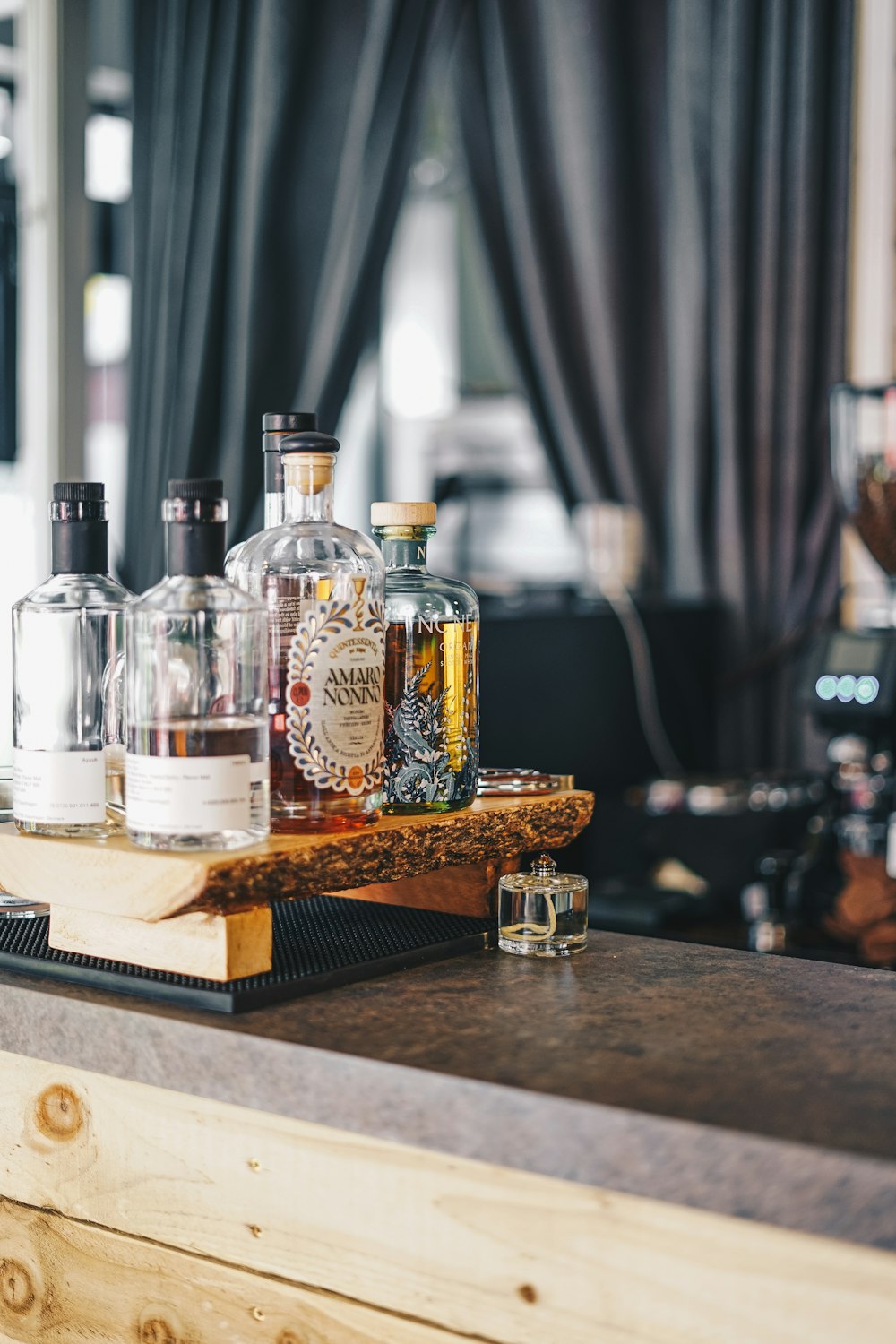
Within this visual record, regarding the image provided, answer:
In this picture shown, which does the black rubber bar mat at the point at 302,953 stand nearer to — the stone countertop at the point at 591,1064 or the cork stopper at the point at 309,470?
the stone countertop at the point at 591,1064

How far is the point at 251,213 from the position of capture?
3125 mm

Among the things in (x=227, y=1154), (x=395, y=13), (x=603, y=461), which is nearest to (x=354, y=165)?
(x=395, y=13)

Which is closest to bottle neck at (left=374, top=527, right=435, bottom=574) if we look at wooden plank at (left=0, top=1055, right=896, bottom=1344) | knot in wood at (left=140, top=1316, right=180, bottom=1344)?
wooden plank at (left=0, top=1055, right=896, bottom=1344)

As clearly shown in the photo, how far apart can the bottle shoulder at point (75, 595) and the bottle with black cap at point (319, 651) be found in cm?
9

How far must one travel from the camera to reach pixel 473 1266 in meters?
0.79

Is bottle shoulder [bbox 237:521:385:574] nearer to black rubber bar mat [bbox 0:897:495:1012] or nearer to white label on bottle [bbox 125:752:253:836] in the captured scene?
white label on bottle [bbox 125:752:253:836]

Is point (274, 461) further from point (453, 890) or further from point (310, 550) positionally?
point (453, 890)

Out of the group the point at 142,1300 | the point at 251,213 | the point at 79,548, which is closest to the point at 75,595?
the point at 79,548

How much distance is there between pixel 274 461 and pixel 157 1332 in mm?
530

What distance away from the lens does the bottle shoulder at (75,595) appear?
3.12ft

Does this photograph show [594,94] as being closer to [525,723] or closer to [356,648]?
[525,723]

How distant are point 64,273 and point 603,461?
1.15 metres

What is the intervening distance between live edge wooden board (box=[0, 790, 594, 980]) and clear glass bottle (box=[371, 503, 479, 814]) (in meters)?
0.02

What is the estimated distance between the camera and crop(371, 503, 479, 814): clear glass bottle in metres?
0.98
